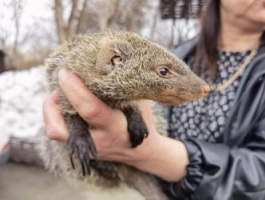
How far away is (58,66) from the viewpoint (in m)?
1.34

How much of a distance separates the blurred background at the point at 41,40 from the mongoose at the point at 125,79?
191cm

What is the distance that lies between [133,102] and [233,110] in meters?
0.30

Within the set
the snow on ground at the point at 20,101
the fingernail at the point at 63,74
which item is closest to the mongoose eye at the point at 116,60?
the fingernail at the point at 63,74

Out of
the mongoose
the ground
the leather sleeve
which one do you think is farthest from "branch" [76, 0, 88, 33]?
the leather sleeve

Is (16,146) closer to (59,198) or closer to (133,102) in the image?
(59,198)

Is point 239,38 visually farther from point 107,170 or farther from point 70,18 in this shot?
point 70,18

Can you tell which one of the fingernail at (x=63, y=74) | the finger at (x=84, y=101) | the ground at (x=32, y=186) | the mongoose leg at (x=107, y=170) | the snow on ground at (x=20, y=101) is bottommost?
the ground at (x=32, y=186)

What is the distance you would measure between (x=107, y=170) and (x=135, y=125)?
0.62ft

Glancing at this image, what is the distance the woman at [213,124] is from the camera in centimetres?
122

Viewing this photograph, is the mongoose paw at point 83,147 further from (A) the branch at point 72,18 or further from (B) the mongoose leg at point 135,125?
(A) the branch at point 72,18

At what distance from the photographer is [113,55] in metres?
1.18

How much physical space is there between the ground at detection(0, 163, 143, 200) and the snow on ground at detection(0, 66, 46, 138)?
45cm

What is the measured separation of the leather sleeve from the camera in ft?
4.16

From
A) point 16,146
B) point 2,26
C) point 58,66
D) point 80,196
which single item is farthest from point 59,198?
point 58,66
